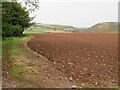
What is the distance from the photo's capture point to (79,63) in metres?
16.0

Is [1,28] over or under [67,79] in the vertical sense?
over

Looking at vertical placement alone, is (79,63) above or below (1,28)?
below

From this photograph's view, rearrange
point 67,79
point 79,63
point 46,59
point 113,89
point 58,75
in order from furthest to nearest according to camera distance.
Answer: point 46,59
point 79,63
point 58,75
point 67,79
point 113,89

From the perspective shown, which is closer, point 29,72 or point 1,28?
point 29,72

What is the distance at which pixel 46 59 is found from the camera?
58.4 feet

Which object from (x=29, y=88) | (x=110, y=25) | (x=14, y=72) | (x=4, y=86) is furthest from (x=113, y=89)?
(x=110, y=25)

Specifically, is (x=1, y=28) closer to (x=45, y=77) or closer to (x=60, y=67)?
(x=60, y=67)

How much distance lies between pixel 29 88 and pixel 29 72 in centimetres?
308

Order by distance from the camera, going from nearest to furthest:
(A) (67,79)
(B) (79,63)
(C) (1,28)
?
(A) (67,79)
(B) (79,63)
(C) (1,28)

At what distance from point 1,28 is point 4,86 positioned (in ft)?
65.5

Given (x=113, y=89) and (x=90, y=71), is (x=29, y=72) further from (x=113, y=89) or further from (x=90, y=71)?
(x=113, y=89)

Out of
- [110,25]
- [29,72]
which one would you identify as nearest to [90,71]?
[29,72]

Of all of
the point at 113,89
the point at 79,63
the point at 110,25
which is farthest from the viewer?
the point at 110,25

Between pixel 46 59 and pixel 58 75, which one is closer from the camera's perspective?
pixel 58 75
